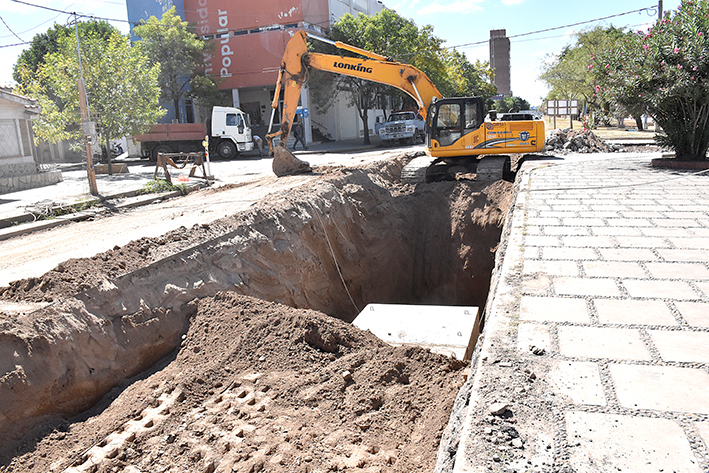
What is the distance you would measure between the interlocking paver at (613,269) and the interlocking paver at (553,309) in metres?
0.75

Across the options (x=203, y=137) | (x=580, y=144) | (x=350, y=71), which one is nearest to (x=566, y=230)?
(x=350, y=71)

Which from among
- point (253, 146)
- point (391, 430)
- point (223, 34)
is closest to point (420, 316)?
point (391, 430)

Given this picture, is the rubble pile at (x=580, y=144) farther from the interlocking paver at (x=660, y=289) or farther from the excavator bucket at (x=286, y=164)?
the interlocking paver at (x=660, y=289)

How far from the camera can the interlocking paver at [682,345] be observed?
3.22m

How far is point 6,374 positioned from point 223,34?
3315 cm

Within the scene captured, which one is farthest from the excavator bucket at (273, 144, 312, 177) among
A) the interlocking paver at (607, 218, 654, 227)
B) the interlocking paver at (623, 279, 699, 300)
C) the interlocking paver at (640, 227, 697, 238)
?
the interlocking paver at (623, 279, 699, 300)

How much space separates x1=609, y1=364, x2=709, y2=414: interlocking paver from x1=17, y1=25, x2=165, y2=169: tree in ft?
71.0

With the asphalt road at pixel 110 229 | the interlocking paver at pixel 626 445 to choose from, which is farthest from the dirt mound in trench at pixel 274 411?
the asphalt road at pixel 110 229

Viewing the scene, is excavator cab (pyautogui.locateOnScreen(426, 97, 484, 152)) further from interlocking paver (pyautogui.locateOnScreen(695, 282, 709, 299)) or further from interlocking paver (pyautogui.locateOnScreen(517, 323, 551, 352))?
interlocking paver (pyautogui.locateOnScreen(517, 323, 551, 352))

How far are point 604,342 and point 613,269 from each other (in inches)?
63.0

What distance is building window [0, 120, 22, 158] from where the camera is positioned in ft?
62.3

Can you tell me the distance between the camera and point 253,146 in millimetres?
28141

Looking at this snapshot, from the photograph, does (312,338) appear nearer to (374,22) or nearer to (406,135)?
(406,135)

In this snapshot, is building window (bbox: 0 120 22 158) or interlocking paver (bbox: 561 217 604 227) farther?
building window (bbox: 0 120 22 158)
